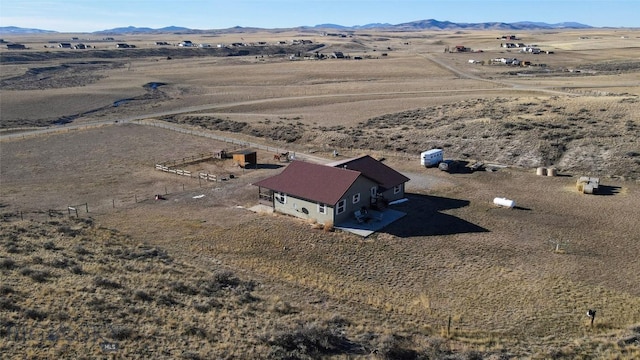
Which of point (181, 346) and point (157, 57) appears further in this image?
point (157, 57)

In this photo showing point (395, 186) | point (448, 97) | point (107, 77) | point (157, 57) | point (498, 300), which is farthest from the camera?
point (157, 57)

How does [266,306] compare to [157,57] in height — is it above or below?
below

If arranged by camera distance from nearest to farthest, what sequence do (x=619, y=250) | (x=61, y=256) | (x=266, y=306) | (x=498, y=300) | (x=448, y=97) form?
(x=266, y=306), (x=498, y=300), (x=61, y=256), (x=619, y=250), (x=448, y=97)

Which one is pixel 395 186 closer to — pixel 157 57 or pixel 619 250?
pixel 619 250

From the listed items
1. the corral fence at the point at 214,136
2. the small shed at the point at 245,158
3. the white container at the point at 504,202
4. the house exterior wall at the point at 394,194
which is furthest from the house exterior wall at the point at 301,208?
the corral fence at the point at 214,136

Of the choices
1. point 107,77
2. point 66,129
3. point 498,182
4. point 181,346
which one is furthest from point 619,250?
point 107,77

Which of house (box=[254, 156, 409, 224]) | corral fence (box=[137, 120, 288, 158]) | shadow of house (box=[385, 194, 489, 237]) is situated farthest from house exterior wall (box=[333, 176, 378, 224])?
corral fence (box=[137, 120, 288, 158])

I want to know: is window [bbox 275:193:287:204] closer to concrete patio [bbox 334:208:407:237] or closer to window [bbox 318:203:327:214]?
window [bbox 318:203:327:214]

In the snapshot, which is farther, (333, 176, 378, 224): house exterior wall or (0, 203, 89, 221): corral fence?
(0, 203, 89, 221): corral fence
